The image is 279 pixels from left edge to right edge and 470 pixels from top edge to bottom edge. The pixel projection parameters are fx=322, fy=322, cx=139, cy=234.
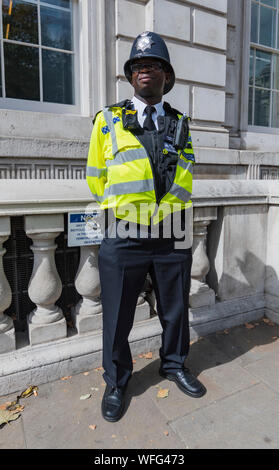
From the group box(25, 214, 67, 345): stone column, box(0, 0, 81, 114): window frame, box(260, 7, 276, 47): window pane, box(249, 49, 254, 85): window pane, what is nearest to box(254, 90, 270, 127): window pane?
box(249, 49, 254, 85): window pane

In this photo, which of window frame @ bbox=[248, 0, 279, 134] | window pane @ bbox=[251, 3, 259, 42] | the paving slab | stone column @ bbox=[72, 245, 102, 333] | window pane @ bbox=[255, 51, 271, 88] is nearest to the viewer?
the paving slab

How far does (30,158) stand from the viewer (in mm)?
3820

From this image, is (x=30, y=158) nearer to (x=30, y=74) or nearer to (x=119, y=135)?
(x=30, y=74)

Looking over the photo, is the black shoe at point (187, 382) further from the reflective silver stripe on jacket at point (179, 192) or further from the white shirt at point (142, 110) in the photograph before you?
the white shirt at point (142, 110)

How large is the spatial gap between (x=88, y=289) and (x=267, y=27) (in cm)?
659

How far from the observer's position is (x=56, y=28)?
4305 millimetres

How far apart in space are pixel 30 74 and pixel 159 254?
10.9 feet

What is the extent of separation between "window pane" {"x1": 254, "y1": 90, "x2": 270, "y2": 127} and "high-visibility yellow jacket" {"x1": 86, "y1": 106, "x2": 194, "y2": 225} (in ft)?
17.0

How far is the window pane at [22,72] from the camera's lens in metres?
4.04

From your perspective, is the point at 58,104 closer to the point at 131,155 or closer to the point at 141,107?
the point at 141,107

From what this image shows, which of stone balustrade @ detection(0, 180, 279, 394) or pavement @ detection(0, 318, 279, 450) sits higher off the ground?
stone balustrade @ detection(0, 180, 279, 394)

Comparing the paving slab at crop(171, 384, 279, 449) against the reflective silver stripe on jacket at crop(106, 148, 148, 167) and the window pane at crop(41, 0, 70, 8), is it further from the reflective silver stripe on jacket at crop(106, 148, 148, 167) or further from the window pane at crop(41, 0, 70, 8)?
the window pane at crop(41, 0, 70, 8)

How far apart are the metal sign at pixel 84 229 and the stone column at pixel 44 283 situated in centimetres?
9

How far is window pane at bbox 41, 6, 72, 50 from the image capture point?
423cm
